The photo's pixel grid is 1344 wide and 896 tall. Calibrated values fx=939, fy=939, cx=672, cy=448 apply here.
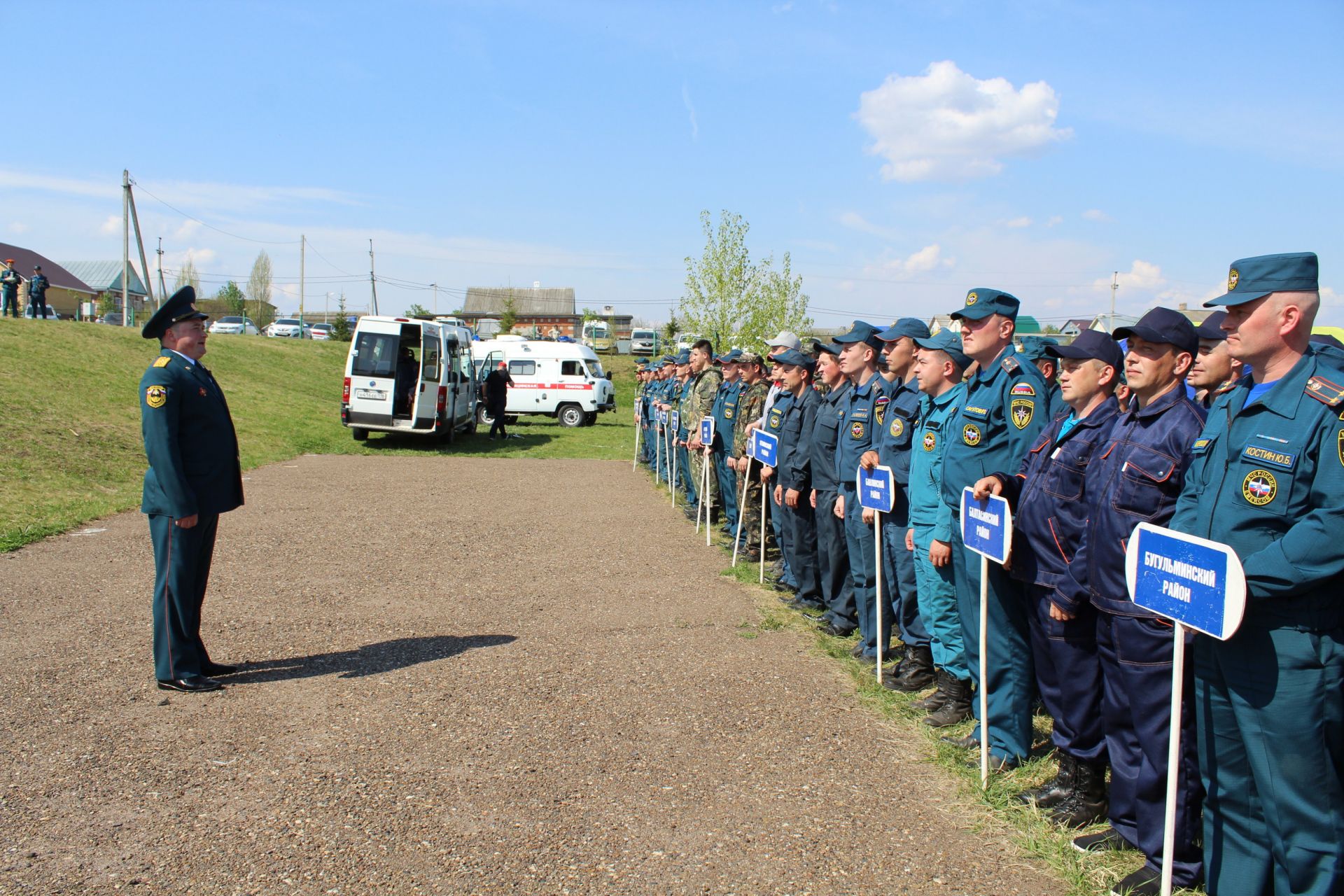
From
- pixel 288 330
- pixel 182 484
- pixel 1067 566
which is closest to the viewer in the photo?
pixel 1067 566

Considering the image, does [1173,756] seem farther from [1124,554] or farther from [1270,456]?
[1270,456]

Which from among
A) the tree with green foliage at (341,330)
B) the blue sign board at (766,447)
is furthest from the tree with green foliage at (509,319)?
the blue sign board at (766,447)

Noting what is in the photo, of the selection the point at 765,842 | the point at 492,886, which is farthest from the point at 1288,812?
the point at 492,886

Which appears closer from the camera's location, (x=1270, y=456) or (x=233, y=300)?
(x=1270, y=456)

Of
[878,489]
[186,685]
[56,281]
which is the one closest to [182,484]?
[186,685]

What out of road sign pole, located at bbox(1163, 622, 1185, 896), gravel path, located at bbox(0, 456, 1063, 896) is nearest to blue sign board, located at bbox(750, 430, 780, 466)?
gravel path, located at bbox(0, 456, 1063, 896)

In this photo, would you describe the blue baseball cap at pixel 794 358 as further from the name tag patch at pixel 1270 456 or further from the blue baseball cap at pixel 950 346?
the name tag patch at pixel 1270 456

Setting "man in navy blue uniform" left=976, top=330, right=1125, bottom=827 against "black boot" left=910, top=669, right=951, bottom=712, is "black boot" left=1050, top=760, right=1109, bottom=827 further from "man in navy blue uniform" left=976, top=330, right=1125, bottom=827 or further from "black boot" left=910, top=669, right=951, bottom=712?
"black boot" left=910, top=669, right=951, bottom=712

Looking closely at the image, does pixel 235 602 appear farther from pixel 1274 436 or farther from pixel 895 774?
pixel 1274 436

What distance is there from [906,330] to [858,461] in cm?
93

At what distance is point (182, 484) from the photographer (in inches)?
207

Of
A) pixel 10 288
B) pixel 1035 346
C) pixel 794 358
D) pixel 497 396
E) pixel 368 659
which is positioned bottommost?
pixel 368 659

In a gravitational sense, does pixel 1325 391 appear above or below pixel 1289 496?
above

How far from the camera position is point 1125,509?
136 inches
